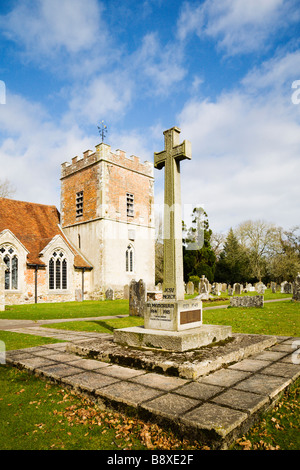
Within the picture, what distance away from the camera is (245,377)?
3967 mm

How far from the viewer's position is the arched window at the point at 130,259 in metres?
26.2

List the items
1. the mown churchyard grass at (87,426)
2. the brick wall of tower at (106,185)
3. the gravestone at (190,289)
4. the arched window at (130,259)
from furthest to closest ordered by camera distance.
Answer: the gravestone at (190,289) < the arched window at (130,259) < the brick wall of tower at (106,185) < the mown churchyard grass at (87,426)

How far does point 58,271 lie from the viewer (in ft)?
75.0

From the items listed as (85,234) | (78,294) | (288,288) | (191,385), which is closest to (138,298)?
(191,385)

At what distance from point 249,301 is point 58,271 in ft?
47.1

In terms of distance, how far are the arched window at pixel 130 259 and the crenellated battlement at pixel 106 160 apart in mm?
7341

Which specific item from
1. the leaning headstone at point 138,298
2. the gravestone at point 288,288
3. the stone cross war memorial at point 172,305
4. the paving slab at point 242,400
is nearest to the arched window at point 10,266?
the leaning headstone at point 138,298

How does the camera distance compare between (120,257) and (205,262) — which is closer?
(120,257)

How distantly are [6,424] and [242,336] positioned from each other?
14.9 feet

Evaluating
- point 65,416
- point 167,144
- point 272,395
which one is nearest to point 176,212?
point 167,144

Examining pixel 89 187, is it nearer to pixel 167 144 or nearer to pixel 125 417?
pixel 167 144

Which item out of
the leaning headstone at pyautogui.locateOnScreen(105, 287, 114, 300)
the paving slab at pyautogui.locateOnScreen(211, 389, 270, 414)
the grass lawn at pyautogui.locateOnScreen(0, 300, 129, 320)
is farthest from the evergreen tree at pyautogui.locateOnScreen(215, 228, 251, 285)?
the paving slab at pyautogui.locateOnScreen(211, 389, 270, 414)

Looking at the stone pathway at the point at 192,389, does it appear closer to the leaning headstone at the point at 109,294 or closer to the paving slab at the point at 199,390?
the paving slab at the point at 199,390

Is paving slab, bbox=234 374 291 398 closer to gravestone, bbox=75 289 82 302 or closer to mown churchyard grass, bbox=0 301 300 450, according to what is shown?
mown churchyard grass, bbox=0 301 300 450
